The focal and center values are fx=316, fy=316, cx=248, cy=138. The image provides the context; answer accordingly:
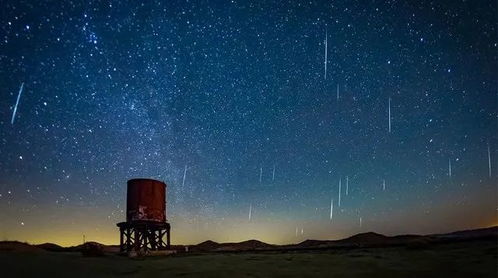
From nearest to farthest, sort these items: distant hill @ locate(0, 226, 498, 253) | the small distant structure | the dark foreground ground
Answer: the dark foreground ground → distant hill @ locate(0, 226, 498, 253) → the small distant structure

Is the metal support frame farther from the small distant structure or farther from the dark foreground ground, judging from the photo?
the dark foreground ground

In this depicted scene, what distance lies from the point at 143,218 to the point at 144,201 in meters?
1.21

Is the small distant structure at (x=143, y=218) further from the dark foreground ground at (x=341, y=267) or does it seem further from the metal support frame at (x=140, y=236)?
the dark foreground ground at (x=341, y=267)

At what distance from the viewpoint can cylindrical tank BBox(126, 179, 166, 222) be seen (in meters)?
22.7

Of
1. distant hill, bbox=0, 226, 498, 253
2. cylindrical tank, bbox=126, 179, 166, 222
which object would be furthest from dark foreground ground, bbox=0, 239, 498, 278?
cylindrical tank, bbox=126, 179, 166, 222

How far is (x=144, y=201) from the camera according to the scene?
23016mm

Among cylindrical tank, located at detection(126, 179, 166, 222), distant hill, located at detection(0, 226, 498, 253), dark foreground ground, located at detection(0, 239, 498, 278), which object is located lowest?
distant hill, located at detection(0, 226, 498, 253)

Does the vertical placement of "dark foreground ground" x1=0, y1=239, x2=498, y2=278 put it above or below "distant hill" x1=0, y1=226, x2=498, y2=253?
above

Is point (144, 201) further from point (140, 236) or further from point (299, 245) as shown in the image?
point (299, 245)

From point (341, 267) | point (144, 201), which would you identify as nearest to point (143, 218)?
point (144, 201)

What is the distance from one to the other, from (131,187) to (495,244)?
2107 cm

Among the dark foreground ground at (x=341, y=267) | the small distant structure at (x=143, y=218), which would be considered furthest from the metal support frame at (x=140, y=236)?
the dark foreground ground at (x=341, y=267)

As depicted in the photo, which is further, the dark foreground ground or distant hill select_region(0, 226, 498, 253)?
distant hill select_region(0, 226, 498, 253)

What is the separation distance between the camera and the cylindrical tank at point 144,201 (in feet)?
74.5
